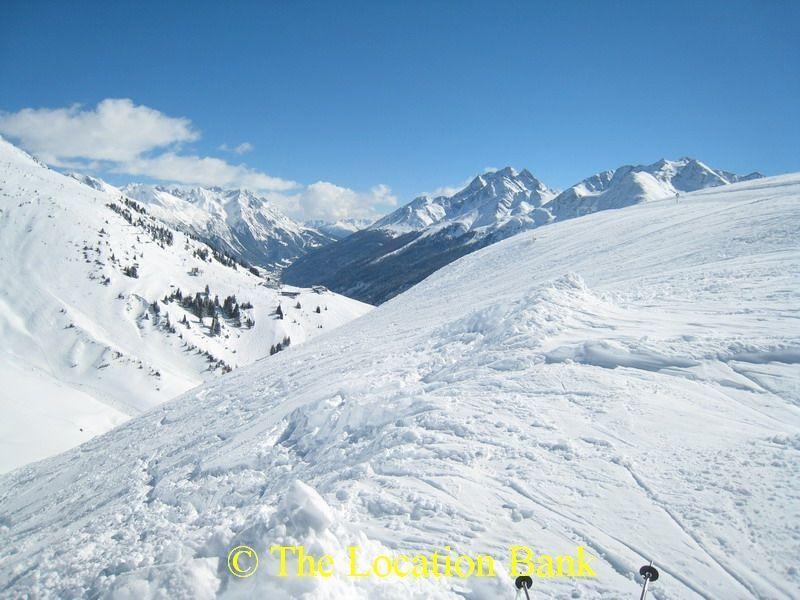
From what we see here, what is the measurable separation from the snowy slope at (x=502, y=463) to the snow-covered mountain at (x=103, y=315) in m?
43.5

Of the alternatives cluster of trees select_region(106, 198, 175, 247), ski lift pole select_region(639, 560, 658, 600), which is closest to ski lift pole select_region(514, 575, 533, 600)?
ski lift pole select_region(639, 560, 658, 600)

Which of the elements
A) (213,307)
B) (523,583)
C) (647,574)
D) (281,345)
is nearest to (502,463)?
(523,583)

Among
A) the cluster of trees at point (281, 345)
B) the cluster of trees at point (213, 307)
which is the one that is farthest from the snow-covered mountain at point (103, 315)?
the cluster of trees at point (281, 345)

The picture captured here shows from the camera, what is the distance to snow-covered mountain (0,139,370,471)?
55.1 m

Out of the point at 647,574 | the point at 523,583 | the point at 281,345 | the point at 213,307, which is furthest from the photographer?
the point at 213,307

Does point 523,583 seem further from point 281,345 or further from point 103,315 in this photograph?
point 103,315

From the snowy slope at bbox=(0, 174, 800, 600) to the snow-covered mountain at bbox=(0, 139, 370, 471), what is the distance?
A: 143 feet

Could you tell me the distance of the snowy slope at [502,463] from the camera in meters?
4.75

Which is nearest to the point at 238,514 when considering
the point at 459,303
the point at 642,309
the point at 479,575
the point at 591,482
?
the point at 479,575

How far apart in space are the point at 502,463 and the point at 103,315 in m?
106

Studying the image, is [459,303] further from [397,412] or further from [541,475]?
[541,475]

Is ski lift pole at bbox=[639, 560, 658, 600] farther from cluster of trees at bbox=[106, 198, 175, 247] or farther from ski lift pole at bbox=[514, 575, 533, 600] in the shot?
cluster of trees at bbox=[106, 198, 175, 247]

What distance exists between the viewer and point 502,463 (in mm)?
6680

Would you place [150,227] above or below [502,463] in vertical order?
above
